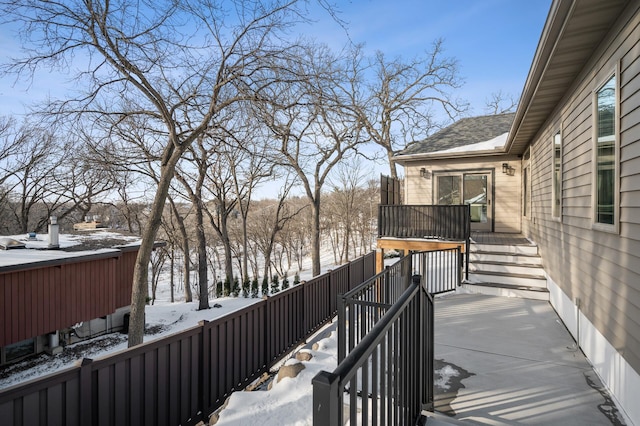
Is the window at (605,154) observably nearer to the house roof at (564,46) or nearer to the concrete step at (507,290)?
the house roof at (564,46)

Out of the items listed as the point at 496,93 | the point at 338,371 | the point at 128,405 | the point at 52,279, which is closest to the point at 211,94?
the point at 52,279

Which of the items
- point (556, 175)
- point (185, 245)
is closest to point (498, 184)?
point (556, 175)

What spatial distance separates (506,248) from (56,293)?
10873 millimetres

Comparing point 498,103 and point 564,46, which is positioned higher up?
point 498,103

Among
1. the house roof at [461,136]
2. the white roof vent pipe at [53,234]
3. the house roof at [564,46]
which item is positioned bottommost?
the white roof vent pipe at [53,234]

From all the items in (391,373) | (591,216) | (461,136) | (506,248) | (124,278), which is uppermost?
(461,136)

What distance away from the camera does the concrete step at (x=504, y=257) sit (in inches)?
283

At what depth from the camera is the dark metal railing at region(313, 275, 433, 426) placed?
1049 mm

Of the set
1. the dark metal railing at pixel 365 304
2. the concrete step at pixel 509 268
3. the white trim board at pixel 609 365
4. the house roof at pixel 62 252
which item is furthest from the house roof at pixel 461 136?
the house roof at pixel 62 252

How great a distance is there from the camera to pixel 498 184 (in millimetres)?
10711

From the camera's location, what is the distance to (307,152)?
19656 mm

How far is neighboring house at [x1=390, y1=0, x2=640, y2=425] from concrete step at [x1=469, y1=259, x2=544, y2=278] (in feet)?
0.83

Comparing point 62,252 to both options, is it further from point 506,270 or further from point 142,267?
point 506,270

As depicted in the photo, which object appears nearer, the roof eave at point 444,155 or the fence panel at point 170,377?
the fence panel at point 170,377
